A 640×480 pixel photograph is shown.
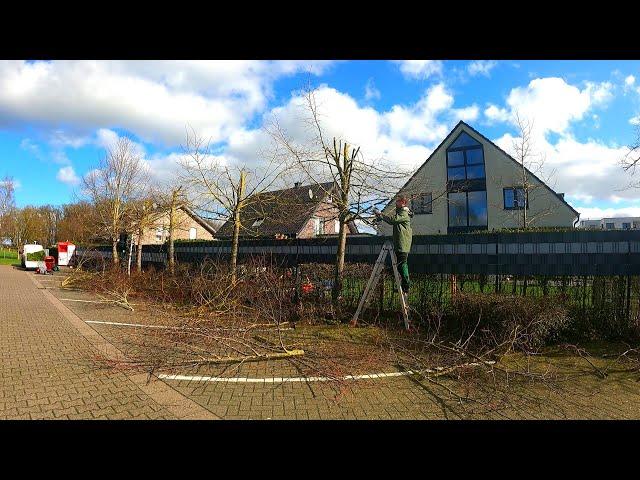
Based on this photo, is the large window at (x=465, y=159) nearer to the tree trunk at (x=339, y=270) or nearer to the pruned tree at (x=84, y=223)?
the tree trunk at (x=339, y=270)

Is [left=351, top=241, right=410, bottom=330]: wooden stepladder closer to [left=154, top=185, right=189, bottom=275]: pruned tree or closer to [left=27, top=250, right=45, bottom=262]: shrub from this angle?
[left=154, top=185, right=189, bottom=275]: pruned tree

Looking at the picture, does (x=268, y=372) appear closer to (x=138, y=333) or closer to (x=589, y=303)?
(x=138, y=333)

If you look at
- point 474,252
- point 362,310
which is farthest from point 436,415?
point 474,252

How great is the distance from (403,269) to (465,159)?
21547mm

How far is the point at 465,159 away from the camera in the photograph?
25938 millimetres

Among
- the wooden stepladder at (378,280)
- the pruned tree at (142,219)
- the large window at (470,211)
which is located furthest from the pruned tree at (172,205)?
the large window at (470,211)

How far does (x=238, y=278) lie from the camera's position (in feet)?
33.1

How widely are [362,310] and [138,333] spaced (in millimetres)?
4434

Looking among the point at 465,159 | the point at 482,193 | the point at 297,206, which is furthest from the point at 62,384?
the point at 465,159
